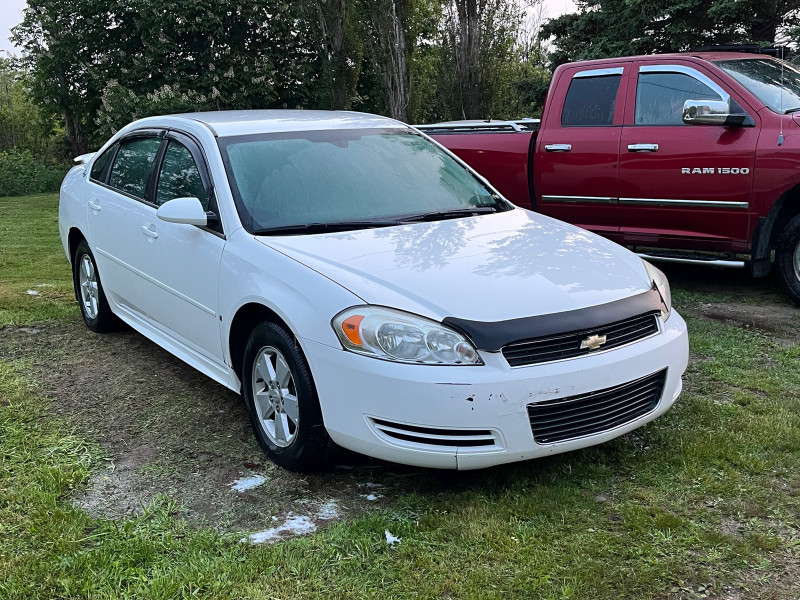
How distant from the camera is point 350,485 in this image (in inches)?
145

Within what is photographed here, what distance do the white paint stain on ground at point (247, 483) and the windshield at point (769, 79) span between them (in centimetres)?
488

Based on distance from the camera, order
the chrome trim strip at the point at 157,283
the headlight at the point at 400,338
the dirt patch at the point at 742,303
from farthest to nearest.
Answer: the dirt patch at the point at 742,303 → the chrome trim strip at the point at 157,283 → the headlight at the point at 400,338

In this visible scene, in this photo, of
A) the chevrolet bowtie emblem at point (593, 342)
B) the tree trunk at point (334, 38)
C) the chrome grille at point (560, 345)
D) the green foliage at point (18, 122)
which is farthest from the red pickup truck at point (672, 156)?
the green foliage at point (18, 122)

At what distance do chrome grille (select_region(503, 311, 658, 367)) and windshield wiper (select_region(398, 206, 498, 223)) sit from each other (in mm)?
1296

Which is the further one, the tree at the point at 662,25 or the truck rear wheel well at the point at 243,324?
the tree at the point at 662,25

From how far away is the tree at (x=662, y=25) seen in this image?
1192 cm

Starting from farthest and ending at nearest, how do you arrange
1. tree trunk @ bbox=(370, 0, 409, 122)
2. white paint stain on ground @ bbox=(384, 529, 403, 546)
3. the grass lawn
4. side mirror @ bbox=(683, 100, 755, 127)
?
tree trunk @ bbox=(370, 0, 409, 122), side mirror @ bbox=(683, 100, 755, 127), white paint stain on ground @ bbox=(384, 529, 403, 546), the grass lawn

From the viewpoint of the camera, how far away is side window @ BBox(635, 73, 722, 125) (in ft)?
22.0

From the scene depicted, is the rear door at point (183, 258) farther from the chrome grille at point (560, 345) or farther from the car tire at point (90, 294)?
the chrome grille at point (560, 345)

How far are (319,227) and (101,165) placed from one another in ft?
8.88

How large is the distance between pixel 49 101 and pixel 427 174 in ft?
75.4

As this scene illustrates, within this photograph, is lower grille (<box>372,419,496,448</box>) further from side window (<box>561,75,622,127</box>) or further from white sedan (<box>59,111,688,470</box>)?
side window (<box>561,75,622,127</box>)

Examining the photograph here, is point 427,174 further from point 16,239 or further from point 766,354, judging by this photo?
point 16,239

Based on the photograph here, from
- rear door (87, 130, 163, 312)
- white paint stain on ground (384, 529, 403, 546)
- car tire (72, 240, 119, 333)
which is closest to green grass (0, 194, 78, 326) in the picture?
car tire (72, 240, 119, 333)
